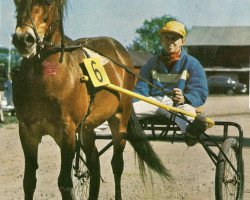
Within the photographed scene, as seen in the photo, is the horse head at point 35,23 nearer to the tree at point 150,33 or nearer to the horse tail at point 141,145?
the horse tail at point 141,145

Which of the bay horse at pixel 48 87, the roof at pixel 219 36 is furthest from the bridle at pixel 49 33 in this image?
the roof at pixel 219 36

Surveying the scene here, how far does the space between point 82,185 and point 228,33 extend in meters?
81.7

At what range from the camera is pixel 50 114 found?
486cm

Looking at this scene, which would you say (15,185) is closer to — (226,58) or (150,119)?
(150,119)

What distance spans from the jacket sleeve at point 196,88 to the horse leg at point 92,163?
3.56ft

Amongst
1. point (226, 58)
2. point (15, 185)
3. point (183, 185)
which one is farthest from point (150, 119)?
point (226, 58)

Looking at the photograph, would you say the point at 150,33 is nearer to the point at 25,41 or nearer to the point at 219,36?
the point at 219,36

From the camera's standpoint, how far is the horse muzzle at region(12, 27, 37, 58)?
4398mm

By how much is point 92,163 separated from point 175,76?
4.16ft

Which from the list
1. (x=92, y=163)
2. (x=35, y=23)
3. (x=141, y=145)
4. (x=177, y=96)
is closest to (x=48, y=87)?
(x=35, y=23)

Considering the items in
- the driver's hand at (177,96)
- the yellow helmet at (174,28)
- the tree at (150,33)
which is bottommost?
the tree at (150,33)

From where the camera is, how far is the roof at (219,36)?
82438 mm

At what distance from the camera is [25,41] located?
4.41 metres

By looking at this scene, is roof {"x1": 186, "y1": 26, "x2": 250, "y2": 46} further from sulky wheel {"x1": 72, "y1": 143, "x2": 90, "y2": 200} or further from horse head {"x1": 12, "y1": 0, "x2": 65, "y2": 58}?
horse head {"x1": 12, "y1": 0, "x2": 65, "y2": 58}
